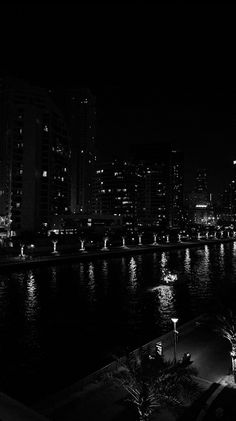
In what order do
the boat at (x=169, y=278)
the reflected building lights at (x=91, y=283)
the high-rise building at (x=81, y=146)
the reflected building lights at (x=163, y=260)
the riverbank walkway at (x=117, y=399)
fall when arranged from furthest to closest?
the high-rise building at (x=81, y=146) → the reflected building lights at (x=163, y=260) → the boat at (x=169, y=278) → the reflected building lights at (x=91, y=283) → the riverbank walkway at (x=117, y=399)

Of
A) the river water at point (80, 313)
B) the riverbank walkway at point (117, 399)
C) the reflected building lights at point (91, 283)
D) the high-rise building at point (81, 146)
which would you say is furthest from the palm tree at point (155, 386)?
the high-rise building at point (81, 146)

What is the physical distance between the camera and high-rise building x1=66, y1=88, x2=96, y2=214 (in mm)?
175375

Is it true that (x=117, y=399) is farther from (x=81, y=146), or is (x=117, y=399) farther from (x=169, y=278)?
(x=81, y=146)

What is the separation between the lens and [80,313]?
33.6 metres

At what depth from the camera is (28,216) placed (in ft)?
351

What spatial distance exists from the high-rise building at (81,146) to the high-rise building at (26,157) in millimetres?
56267

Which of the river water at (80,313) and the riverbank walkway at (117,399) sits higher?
the riverbank walkway at (117,399)

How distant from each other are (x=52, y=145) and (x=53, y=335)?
97.3 metres

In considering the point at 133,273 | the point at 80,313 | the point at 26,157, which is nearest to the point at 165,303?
the point at 80,313

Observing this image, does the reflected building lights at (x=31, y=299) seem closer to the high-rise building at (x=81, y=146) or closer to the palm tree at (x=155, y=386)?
the palm tree at (x=155, y=386)

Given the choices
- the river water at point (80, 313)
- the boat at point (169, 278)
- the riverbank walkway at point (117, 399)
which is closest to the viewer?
the riverbank walkway at point (117, 399)

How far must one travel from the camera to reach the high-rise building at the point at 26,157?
107 m

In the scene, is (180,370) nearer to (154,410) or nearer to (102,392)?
(154,410)

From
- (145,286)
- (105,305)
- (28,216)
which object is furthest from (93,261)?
(28,216)
